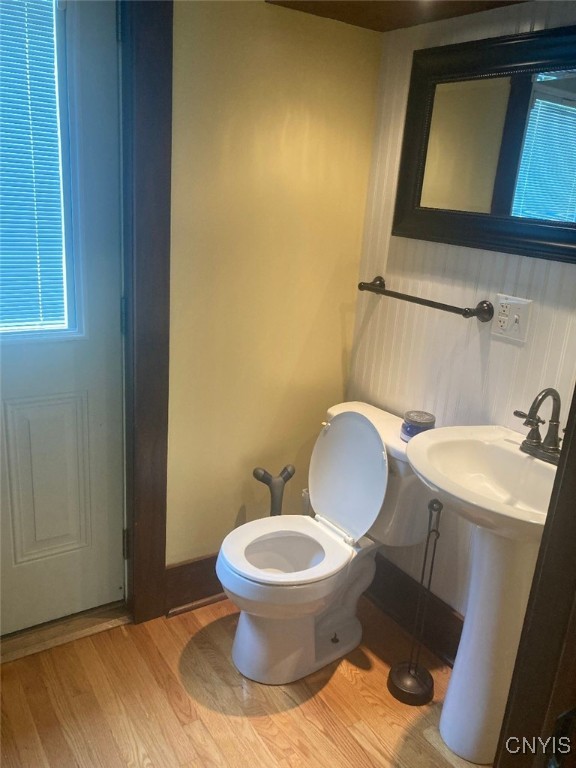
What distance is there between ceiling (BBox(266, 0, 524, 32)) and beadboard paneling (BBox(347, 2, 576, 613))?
41mm

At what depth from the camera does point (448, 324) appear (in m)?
1.95

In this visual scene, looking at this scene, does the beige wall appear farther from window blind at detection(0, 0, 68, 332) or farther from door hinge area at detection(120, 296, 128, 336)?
window blind at detection(0, 0, 68, 332)

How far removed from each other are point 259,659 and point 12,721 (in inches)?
28.3

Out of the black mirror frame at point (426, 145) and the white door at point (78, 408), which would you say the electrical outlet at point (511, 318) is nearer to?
the black mirror frame at point (426, 145)

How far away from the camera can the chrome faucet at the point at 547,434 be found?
1545 millimetres

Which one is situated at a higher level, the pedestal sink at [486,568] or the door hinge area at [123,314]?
the door hinge area at [123,314]

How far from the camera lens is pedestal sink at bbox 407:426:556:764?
150 centimetres

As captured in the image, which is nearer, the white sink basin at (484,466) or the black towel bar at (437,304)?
the white sink basin at (484,466)

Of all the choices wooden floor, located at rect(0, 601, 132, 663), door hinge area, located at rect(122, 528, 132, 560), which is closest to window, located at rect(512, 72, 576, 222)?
door hinge area, located at rect(122, 528, 132, 560)

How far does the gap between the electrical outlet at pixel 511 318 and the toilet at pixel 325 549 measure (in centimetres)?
46

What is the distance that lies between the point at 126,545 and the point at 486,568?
119cm

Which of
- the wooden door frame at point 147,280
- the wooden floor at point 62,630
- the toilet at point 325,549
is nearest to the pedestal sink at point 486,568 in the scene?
the toilet at point 325,549

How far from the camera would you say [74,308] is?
181 centimetres

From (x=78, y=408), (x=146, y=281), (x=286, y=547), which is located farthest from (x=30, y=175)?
(x=286, y=547)
